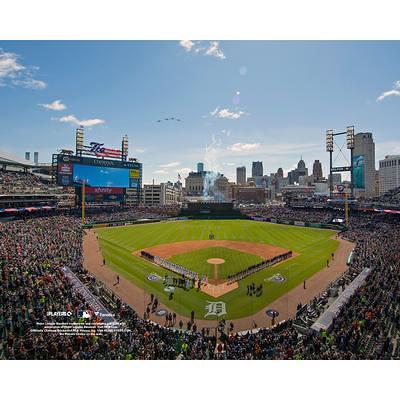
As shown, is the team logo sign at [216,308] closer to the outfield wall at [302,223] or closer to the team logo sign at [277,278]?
the team logo sign at [277,278]

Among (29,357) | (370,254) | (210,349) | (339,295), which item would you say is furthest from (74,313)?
(370,254)

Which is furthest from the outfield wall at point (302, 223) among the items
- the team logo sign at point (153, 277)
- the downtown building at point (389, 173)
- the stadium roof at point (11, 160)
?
the downtown building at point (389, 173)

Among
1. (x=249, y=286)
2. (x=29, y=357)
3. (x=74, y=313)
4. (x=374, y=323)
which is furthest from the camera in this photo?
(x=249, y=286)

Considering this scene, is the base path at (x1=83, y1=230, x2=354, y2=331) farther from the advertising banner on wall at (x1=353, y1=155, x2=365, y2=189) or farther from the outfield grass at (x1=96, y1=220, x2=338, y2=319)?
the advertising banner on wall at (x1=353, y1=155, x2=365, y2=189)

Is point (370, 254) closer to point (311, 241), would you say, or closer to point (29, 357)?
point (311, 241)

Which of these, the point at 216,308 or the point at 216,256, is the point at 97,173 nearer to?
the point at 216,256

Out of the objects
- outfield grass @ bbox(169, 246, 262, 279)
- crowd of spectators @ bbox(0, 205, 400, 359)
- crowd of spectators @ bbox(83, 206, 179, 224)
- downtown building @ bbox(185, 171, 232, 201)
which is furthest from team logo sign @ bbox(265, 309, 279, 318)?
downtown building @ bbox(185, 171, 232, 201)
